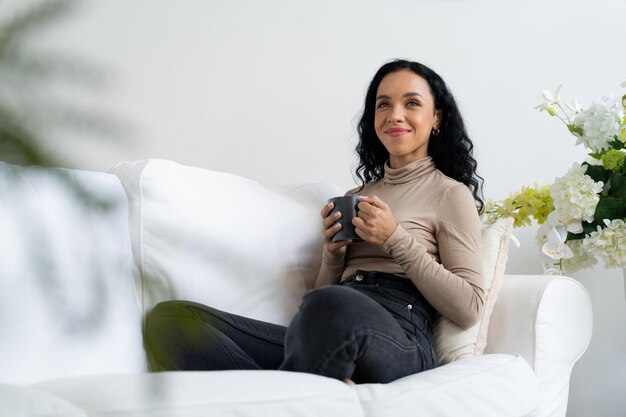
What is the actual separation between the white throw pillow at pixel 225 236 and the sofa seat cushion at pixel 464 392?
480 mm

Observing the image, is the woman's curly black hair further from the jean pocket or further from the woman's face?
the jean pocket

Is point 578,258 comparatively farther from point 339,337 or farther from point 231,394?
point 231,394

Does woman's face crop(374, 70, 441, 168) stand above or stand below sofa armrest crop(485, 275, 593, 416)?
above

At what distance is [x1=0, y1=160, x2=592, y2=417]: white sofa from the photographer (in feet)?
3.40

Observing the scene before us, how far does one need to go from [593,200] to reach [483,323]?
434mm

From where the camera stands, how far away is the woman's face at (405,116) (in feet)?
6.31

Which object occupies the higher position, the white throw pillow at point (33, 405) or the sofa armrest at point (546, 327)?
the white throw pillow at point (33, 405)

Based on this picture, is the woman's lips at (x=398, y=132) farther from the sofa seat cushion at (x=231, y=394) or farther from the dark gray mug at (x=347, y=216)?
the sofa seat cushion at (x=231, y=394)

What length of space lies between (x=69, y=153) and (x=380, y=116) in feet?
6.12

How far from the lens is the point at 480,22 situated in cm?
251

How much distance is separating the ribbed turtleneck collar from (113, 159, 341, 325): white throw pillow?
0.22 meters

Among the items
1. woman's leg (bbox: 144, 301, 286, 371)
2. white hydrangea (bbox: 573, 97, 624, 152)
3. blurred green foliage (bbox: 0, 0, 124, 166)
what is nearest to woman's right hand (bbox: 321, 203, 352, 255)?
woman's leg (bbox: 144, 301, 286, 371)

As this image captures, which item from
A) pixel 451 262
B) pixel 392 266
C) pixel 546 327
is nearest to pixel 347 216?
pixel 392 266

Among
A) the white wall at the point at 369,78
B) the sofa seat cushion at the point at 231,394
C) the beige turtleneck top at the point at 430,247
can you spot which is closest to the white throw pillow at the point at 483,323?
the beige turtleneck top at the point at 430,247
